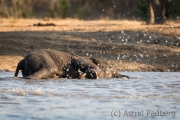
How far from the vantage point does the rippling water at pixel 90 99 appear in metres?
8.12

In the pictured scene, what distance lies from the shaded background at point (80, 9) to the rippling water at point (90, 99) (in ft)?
54.1

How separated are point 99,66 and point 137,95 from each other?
2.48m

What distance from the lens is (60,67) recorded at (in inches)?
479

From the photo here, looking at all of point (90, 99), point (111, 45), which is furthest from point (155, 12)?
point (90, 99)

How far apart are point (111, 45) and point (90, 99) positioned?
718 cm

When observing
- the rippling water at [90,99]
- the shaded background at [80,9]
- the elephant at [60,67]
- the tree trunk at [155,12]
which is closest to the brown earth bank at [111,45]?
the elephant at [60,67]

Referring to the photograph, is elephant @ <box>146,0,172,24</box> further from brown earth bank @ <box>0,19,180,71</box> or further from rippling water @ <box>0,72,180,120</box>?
rippling water @ <box>0,72,180,120</box>

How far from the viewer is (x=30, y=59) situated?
37.6 feet

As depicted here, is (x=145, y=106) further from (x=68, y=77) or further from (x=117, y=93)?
(x=68, y=77)

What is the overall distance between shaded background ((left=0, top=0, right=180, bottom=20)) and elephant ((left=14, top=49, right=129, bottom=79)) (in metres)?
15.5

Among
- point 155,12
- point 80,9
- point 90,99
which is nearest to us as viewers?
point 90,99

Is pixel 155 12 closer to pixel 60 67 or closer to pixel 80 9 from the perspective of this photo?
pixel 80 9

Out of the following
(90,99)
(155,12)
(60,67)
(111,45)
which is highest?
(155,12)

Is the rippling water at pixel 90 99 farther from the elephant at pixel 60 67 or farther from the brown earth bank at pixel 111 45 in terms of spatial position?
the brown earth bank at pixel 111 45
